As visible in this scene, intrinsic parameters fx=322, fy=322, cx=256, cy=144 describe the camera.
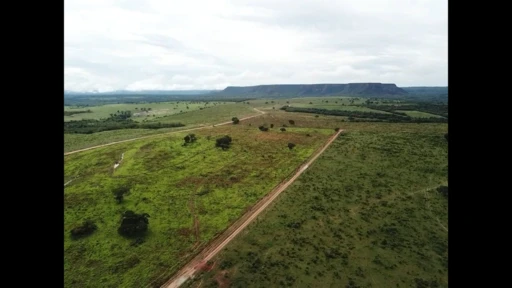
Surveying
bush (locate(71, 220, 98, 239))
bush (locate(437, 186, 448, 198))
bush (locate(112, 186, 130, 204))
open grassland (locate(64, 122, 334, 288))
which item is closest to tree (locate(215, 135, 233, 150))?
open grassland (locate(64, 122, 334, 288))

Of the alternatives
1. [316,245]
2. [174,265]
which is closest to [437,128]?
[316,245]

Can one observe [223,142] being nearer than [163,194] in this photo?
No

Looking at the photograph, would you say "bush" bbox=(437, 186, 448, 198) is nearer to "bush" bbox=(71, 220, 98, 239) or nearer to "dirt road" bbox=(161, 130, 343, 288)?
"dirt road" bbox=(161, 130, 343, 288)

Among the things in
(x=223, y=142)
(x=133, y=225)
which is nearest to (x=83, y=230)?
(x=133, y=225)

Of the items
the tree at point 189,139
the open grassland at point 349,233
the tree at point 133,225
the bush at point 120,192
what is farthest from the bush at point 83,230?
the tree at point 189,139

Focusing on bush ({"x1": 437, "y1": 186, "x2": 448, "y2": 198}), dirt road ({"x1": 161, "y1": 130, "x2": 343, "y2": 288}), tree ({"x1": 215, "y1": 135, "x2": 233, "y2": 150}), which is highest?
tree ({"x1": 215, "y1": 135, "x2": 233, "y2": 150})

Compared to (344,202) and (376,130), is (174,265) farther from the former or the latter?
(376,130)

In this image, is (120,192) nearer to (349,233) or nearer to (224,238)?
(224,238)
